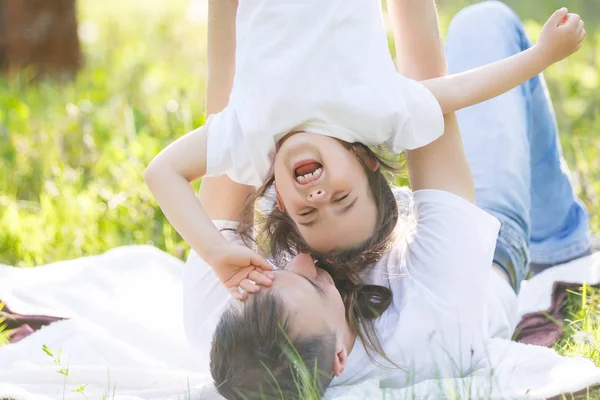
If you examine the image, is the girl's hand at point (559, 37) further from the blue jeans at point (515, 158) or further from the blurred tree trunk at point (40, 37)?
the blurred tree trunk at point (40, 37)

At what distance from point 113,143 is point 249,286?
267cm

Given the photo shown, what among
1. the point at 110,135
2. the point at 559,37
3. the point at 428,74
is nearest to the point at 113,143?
the point at 110,135

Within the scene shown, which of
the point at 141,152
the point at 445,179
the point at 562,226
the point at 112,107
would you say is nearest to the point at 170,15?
the point at 112,107

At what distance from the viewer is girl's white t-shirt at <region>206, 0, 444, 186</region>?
2195 mm

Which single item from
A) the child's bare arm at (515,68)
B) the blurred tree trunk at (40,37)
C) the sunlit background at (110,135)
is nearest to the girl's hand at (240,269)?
the child's bare arm at (515,68)

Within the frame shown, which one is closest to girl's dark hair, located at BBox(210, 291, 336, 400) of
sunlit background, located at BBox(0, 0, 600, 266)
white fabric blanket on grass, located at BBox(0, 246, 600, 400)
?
white fabric blanket on grass, located at BBox(0, 246, 600, 400)

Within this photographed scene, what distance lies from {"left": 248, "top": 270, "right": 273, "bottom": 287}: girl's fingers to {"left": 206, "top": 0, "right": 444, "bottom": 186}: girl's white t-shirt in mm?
242

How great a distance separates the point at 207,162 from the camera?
→ 7.35ft

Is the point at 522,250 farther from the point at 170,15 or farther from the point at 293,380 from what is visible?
the point at 170,15

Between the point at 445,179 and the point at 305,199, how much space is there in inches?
18.2

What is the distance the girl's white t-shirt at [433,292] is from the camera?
2.26 meters

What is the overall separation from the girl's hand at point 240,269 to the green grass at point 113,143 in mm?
865

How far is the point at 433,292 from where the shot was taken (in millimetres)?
2303

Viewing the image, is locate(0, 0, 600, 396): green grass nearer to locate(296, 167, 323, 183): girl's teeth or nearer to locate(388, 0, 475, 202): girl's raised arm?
locate(388, 0, 475, 202): girl's raised arm
